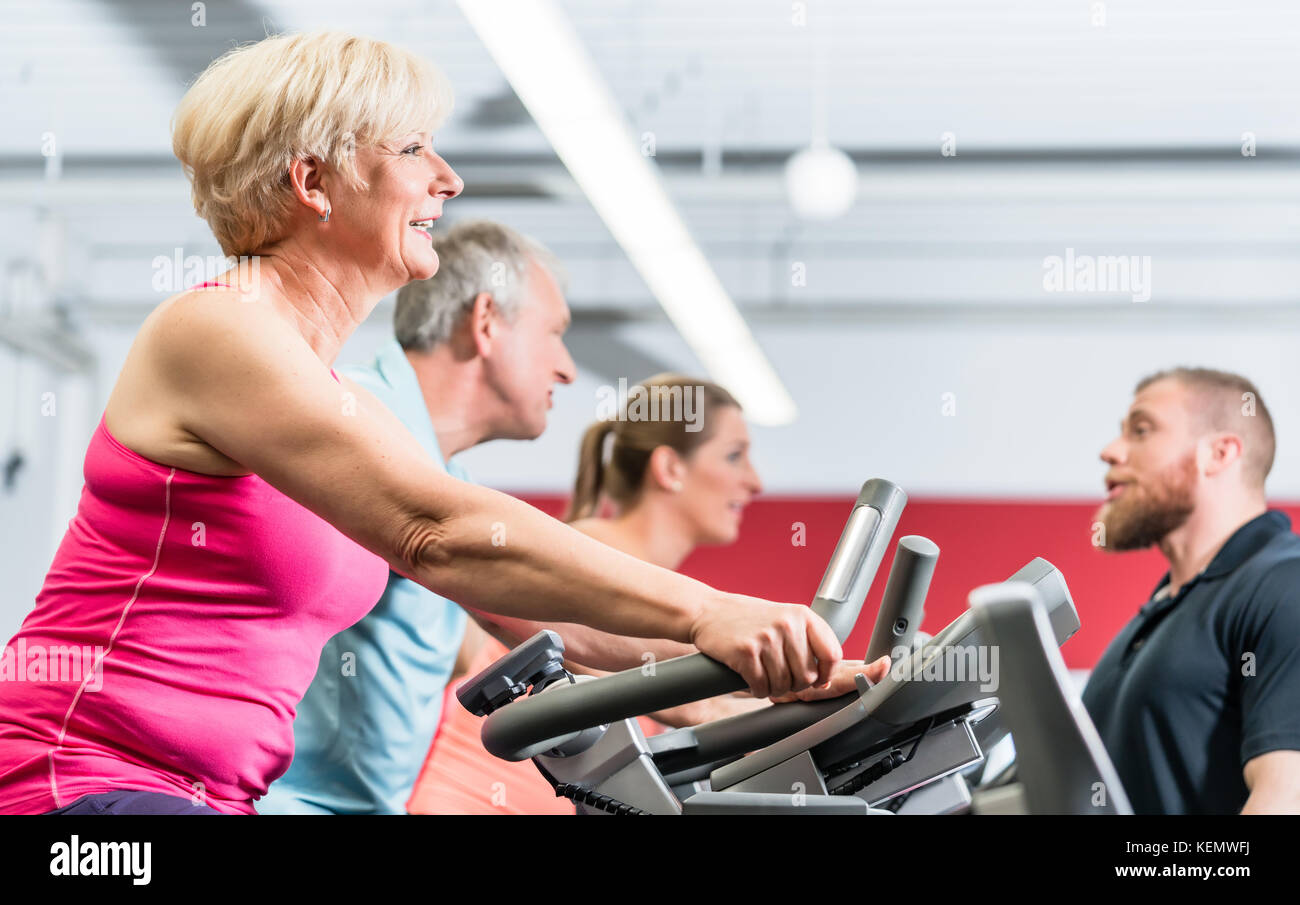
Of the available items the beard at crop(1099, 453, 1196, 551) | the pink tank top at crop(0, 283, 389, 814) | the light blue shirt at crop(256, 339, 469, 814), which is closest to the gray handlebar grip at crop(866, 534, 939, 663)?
the pink tank top at crop(0, 283, 389, 814)

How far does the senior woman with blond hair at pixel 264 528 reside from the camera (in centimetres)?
106

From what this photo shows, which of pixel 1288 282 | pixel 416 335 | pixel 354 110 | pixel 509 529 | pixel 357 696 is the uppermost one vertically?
pixel 1288 282

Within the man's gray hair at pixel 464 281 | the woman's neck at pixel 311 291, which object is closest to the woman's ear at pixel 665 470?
the man's gray hair at pixel 464 281

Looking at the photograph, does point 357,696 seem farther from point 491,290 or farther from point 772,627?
point 772,627

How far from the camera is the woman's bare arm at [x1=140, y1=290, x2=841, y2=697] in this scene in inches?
41.0

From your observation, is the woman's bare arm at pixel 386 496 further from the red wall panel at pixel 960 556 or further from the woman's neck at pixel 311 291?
the red wall panel at pixel 960 556

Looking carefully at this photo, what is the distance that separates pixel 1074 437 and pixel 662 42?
4.61 meters

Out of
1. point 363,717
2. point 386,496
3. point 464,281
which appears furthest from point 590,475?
point 386,496

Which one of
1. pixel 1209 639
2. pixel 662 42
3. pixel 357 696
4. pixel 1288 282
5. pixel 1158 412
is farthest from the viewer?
pixel 1288 282

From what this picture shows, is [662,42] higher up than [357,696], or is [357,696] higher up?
[662,42]

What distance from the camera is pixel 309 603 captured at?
1.21 meters

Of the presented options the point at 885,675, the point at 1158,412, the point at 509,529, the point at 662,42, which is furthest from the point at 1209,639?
the point at 662,42

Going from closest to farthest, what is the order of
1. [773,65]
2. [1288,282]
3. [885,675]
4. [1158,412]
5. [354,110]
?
[885,675] < [354,110] < [1158,412] < [773,65] < [1288,282]

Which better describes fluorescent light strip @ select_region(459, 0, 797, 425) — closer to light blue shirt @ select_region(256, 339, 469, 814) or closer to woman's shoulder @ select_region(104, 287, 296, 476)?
light blue shirt @ select_region(256, 339, 469, 814)
